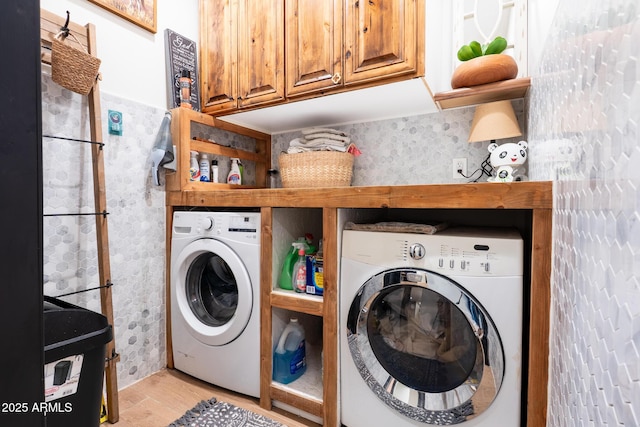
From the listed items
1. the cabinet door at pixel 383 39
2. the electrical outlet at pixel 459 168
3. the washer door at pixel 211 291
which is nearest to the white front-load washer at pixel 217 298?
the washer door at pixel 211 291

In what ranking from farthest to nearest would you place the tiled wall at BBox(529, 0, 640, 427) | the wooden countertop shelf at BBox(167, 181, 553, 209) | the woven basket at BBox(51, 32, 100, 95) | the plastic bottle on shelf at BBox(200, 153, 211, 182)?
the plastic bottle on shelf at BBox(200, 153, 211, 182), the woven basket at BBox(51, 32, 100, 95), the wooden countertop shelf at BBox(167, 181, 553, 209), the tiled wall at BBox(529, 0, 640, 427)

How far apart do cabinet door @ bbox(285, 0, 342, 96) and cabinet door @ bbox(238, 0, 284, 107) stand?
0.06 m

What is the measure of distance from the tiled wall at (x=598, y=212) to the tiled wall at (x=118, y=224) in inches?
71.6

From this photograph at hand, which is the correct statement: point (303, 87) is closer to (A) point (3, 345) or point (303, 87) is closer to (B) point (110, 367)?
(A) point (3, 345)

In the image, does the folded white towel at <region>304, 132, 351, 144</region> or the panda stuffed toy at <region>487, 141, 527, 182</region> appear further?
the folded white towel at <region>304, 132, 351, 144</region>

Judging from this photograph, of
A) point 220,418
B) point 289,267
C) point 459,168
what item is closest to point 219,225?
point 289,267

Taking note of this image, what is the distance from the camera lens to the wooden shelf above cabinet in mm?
1370

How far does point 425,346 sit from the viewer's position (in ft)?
3.79

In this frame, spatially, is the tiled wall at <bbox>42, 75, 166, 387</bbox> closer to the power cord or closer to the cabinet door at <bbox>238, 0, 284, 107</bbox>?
the cabinet door at <bbox>238, 0, 284, 107</bbox>

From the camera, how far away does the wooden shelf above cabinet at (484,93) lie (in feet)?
4.50

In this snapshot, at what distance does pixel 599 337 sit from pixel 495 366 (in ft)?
2.12

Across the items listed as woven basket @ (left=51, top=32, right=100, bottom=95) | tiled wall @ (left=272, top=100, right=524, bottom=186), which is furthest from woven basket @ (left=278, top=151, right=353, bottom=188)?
woven basket @ (left=51, top=32, right=100, bottom=95)

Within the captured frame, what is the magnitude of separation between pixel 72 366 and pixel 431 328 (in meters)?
1.22

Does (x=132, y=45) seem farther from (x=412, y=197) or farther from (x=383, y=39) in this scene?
(x=412, y=197)
